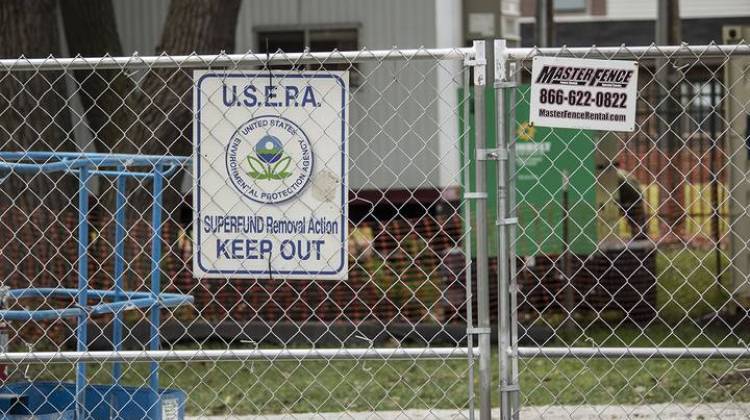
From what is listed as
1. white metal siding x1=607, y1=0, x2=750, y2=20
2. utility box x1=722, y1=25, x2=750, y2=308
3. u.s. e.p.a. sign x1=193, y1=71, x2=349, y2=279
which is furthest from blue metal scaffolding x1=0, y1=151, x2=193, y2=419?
white metal siding x1=607, y1=0, x2=750, y2=20

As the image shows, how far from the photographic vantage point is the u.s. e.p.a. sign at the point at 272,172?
4934mm

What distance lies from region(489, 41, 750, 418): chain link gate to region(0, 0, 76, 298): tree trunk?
371 centimetres

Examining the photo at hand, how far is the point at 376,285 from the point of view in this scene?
34.1 feet

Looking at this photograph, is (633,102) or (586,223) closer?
(633,102)

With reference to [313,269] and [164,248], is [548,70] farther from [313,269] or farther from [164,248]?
[164,248]

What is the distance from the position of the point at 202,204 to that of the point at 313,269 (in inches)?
20.2

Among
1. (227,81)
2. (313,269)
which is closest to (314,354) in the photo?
(313,269)

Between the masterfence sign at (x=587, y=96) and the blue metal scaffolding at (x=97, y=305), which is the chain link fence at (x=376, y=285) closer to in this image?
the blue metal scaffolding at (x=97, y=305)

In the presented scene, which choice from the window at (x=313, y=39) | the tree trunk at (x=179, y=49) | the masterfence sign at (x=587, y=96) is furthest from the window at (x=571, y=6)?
the masterfence sign at (x=587, y=96)

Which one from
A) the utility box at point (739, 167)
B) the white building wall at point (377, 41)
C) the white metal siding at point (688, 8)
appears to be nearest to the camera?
the utility box at point (739, 167)

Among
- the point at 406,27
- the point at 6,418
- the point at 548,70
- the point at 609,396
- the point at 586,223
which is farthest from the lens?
the point at 406,27

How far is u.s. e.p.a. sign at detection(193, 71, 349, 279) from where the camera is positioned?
4.93 meters

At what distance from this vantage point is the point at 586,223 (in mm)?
10469

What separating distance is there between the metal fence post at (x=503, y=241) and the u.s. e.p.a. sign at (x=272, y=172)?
0.60 metres
